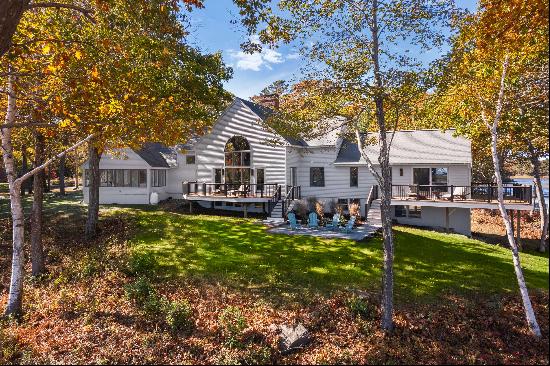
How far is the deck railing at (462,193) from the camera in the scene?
2028 centimetres

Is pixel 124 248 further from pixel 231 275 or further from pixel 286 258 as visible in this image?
pixel 286 258

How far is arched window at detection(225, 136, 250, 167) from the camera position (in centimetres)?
2606

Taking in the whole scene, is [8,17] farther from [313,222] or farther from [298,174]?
[298,174]

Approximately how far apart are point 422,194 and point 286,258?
1428 centimetres

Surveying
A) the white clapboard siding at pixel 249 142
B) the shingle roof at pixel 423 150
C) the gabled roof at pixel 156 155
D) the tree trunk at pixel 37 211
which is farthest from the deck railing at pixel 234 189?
the tree trunk at pixel 37 211

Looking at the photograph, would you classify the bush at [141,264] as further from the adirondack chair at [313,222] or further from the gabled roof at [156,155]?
the gabled roof at [156,155]

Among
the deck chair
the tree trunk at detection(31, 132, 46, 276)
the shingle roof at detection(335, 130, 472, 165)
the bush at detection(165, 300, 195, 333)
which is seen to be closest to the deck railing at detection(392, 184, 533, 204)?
the deck chair

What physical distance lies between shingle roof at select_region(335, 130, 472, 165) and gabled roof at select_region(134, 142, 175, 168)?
52.3 feet

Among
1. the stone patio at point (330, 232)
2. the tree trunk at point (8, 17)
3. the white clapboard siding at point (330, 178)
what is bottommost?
the stone patio at point (330, 232)

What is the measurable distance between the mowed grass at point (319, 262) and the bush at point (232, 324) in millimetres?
1719

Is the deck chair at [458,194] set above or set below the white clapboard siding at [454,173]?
below

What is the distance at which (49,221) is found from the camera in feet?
65.7

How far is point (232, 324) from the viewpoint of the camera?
9.19m

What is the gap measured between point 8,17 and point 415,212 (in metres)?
25.6
